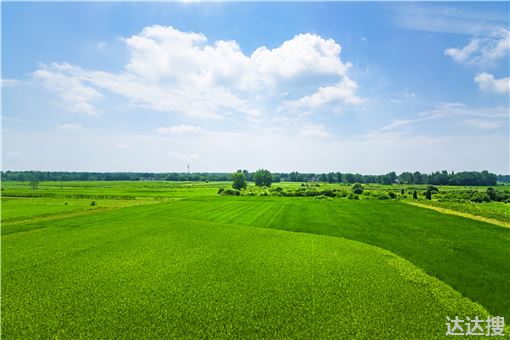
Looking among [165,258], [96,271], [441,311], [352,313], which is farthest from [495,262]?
[96,271]

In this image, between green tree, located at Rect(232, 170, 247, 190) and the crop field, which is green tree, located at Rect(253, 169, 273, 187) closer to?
green tree, located at Rect(232, 170, 247, 190)

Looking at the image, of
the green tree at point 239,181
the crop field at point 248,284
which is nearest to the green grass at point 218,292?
the crop field at point 248,284

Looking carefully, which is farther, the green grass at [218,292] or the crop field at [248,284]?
the crop field at [248,284]

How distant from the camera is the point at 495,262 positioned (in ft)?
63.6

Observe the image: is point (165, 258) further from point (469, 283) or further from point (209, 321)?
point (469, 283)

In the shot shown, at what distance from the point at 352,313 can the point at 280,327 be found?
3.53m
